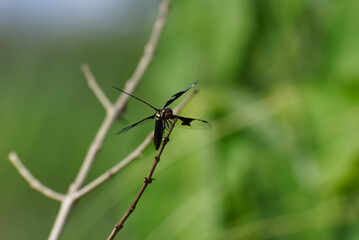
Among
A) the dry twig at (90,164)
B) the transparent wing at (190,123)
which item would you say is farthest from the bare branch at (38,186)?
the transparent wing at (190,123)

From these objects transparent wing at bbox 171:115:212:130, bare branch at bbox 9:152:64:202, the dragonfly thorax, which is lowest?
the dragonfly thorax

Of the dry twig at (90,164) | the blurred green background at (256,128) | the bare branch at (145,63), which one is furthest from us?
the blurred green background at (256,128)

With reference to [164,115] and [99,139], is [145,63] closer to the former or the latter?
[99,139]

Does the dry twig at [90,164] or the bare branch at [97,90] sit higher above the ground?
the bare branch at [97,90]

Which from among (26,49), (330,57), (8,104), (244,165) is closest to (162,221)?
(244,165)

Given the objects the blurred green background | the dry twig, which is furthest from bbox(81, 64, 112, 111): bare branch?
the blurred green background

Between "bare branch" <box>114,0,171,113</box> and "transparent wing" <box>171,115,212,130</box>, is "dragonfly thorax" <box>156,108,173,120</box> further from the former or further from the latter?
→ "bare branch" <box>114,0,171,113</box>

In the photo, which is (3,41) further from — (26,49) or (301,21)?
(301,21)

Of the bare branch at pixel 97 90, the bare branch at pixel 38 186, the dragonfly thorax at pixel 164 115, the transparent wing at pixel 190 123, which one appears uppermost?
the bare branch at pixel 97 90

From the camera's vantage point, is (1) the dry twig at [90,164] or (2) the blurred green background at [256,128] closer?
(1) the dry twig at [90,164]

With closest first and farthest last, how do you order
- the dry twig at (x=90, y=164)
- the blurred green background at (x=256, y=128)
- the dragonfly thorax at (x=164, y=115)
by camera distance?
the dragonfly thorax at (x=164, y=115), the dry twig at (x=90, y=164), the blurred green background at (x=256, y=128)

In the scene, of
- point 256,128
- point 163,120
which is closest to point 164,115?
point 163,120

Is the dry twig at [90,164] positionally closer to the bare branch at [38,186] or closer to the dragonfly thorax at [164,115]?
the bare branch at [38,186]
